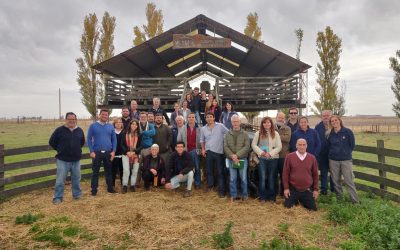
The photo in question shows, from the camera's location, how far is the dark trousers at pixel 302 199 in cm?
622

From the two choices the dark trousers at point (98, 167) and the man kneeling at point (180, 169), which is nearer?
the dark trousers at point (98, 167)

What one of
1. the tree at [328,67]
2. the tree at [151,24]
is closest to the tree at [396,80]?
the tree at [328,67]

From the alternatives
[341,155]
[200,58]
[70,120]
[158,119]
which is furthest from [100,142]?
[200,58]

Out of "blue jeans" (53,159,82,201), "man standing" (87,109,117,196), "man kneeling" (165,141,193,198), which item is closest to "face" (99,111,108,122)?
"man standing" (87,109,117,196)

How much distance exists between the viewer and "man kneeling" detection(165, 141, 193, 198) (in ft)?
24.2

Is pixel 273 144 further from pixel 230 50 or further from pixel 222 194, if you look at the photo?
pixel 230 50

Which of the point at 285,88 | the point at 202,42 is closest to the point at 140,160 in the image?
the point at 202,42

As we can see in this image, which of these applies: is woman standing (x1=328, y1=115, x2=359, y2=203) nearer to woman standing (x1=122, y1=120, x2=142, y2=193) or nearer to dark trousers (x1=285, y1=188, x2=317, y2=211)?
dark trousers (x1=285, y1=188, x2=317, y2=211)

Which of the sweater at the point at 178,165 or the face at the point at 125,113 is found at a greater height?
the face at the point at 125,113

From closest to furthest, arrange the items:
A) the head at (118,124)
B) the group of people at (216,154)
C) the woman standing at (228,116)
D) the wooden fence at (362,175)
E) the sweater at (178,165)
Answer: the group of people at (216,154) → the wooden fence at (362,175) → the sweater at (178,165) → the head at (118,124) → the woman standing at (228,116)

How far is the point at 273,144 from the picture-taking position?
6.65 meters

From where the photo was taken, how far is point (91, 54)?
21828 millimetres

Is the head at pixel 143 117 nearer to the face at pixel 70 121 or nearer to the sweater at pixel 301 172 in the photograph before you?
the face at pixel 70 121

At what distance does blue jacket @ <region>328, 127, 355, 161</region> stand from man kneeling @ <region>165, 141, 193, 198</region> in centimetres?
336
